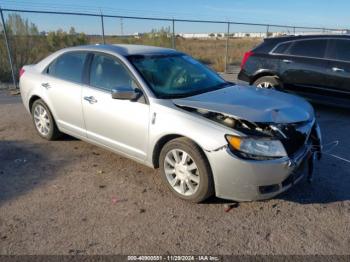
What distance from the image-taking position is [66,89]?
494 centimetres

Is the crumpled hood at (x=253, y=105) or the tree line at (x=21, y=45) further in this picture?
the tree line at (x=21, y=45)

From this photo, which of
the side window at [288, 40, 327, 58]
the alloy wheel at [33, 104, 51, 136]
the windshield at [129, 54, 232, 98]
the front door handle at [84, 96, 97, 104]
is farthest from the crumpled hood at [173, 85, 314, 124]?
the side window at [288, 40, 327, 58]

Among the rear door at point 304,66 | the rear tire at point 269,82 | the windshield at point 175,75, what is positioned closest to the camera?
the windshield at point 175,75

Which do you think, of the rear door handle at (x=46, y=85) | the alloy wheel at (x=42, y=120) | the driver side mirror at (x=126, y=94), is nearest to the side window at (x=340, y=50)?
the driver side mirror at (x=126, y=94)

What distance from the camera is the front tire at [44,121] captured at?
17.9ft

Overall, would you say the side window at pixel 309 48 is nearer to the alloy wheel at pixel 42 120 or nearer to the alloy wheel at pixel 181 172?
the alloy wheel at pixel 181 172

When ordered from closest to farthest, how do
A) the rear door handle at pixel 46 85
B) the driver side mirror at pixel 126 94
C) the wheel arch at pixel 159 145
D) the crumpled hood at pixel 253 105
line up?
1. the crumpled hood at pixel 253 105
2. the wheel arch at pixel 159 145
3. the driver side mirror at pixel 126 94
4. the rear door handle at pixel 46 85

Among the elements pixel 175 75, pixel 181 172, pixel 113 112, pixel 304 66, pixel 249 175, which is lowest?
pixel 181 172

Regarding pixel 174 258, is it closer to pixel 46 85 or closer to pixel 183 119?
pixel 183 119

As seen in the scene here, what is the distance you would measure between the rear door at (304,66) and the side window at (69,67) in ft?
15.1

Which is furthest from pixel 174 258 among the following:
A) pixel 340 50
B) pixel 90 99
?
pixel 340 50

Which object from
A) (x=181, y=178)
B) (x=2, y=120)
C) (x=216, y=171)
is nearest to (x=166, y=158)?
(x=181, y=178)

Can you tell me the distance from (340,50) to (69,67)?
5339mm

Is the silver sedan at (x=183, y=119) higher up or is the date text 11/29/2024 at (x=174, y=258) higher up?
the silver sedan at (x=183, y=119)
